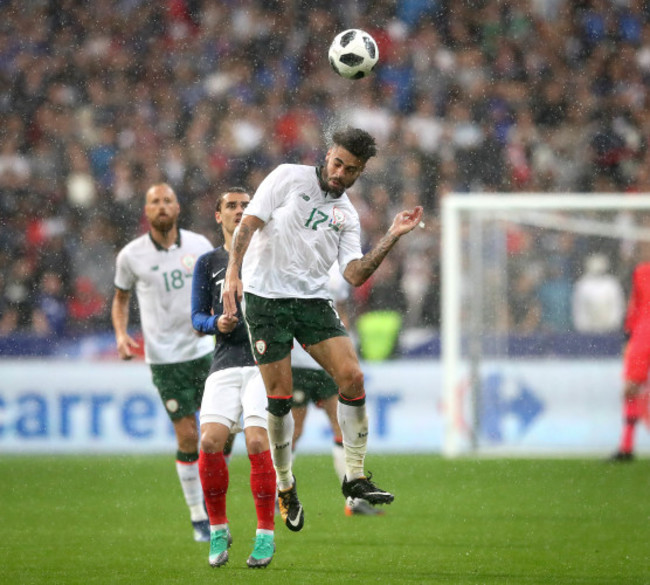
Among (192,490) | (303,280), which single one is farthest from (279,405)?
(192,490)

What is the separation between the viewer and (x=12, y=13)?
18312 mm

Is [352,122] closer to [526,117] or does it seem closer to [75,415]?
[526,117]

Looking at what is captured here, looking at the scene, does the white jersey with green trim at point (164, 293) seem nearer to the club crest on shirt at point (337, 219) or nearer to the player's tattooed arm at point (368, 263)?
the club crest on shirt at point (337, 219)

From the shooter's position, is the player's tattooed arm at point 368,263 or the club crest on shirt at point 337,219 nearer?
the player's tattooed arm at point 368,263

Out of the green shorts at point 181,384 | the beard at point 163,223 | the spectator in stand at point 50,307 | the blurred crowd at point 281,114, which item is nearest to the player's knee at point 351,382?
the green shorts at point 181,384

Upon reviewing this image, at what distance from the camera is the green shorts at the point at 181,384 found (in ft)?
27.1

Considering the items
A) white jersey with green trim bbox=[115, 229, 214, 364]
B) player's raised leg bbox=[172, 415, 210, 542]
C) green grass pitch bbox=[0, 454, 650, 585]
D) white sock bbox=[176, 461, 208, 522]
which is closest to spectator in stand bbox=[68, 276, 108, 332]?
green grass pitch bbox=[0, 454, 650, 585]

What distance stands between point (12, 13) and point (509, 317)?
9274 millimetres

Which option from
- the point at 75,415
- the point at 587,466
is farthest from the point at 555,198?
the point at 75,415

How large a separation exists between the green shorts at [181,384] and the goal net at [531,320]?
16.3ft

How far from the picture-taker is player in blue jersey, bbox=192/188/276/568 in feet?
22.0

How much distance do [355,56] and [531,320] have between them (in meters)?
6.49

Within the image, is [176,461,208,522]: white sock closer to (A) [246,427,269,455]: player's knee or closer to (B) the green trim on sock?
(B) the green trim on sock

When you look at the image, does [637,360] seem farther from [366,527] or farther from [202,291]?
[202,291]
